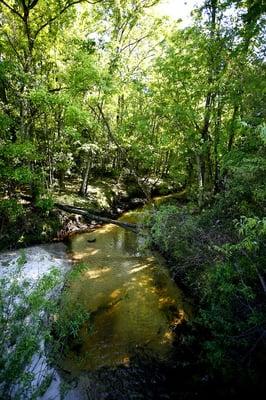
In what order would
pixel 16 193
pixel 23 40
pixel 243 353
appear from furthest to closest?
pixel 16 193 < pixel 23 40 < pixel 243 353

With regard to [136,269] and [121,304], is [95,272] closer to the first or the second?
[136,269]

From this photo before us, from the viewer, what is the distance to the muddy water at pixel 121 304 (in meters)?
7.42

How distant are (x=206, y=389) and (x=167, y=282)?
213 inches

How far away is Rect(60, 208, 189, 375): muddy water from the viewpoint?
742 cm

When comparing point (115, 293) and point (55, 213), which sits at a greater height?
point (55, 213)

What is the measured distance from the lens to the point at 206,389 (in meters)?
6.09

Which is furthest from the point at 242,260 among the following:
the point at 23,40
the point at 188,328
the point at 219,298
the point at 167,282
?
the point at 23,40

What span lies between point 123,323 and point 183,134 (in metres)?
8.97

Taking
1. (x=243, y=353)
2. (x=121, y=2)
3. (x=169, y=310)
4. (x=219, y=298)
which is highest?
(x=121, y=2)

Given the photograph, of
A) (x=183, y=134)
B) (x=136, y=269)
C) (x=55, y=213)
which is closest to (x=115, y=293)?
(x=136, y=269)

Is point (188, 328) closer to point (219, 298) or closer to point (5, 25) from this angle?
point (219, 298)

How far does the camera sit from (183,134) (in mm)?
13914

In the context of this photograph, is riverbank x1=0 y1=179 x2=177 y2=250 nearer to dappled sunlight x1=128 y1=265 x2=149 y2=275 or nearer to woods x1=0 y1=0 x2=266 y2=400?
woods x1=0 y1=0 x2=266 y2=400

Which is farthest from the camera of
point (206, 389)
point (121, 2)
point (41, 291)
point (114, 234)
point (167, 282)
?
point (121, 2)
